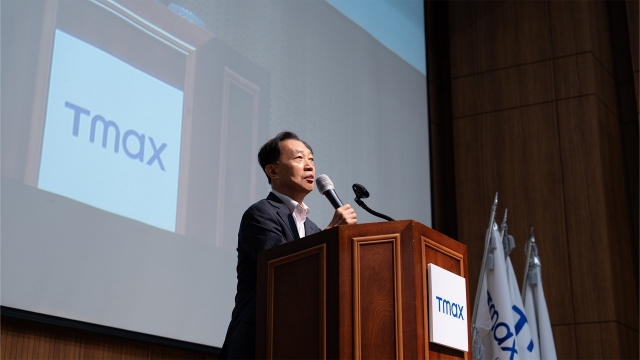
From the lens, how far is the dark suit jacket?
222cm

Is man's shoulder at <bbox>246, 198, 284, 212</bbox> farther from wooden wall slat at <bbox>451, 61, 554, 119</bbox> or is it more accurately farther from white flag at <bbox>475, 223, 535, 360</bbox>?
wooden wall slat at <bbox>451, 61, 554, 119</bbox>

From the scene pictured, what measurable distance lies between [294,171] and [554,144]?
3.67 metres

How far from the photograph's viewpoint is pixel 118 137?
3.45m

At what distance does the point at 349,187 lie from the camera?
5051 mm

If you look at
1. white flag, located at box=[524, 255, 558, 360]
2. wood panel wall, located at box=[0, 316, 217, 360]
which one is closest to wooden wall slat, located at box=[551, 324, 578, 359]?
white flag, located at box=[524, 255, 558, 360]

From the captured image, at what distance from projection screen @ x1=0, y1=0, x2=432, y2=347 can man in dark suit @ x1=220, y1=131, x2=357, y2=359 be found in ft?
3.17

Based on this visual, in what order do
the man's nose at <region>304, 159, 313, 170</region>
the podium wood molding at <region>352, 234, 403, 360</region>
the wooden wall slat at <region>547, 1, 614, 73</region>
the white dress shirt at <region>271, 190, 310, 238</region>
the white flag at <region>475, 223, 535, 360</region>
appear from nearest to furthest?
the podium wood molding at <region>352, 234, 403, 360</region>
the white dress shirt at <region>271, 190, 310, 238</region>
the man's nose at <region>304, 159, 313, 170</region>
the white flag at <region>475, 223, 535, 360</region>
the wooden wall slat at <region>547, 1, 614, 73</region>

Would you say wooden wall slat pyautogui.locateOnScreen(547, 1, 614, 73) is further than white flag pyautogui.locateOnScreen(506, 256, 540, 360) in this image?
Yes

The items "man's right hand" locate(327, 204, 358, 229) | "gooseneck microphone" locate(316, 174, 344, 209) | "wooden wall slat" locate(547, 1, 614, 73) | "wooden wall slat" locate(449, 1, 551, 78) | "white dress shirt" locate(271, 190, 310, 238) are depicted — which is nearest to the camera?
"man's right hand" locate(327, 204, 358, 229)

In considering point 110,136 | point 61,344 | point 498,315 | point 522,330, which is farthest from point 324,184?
point 522,330

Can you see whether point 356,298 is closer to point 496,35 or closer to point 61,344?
point 61,344

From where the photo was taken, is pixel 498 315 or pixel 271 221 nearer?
pixel 271 221

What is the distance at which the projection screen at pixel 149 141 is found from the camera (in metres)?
3.12

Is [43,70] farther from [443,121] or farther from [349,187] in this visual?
[443,121]
